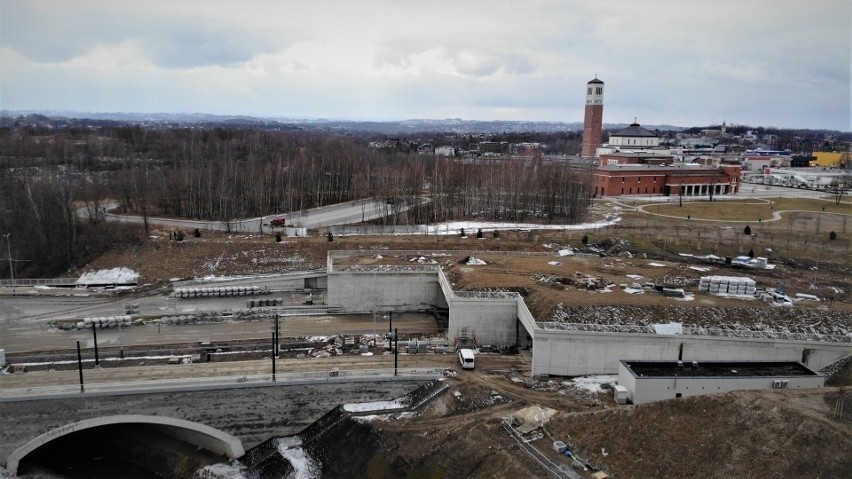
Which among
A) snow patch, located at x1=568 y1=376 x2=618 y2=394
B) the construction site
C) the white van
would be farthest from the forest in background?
snow patch, located at x1=568 y1=376 x2=618 y2=394

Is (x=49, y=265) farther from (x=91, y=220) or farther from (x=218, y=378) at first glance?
(x=218, y=378)

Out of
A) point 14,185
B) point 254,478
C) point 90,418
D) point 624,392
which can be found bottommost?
point 254,478

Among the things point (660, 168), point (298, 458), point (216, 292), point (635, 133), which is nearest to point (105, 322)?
point (216, 292)

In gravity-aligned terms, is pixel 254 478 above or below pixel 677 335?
below

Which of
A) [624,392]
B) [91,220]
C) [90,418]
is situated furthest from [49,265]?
[624,392]


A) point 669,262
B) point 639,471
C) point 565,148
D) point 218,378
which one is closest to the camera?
point 639,471

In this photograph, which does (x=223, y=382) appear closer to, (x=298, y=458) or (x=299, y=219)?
(x=298, y=458)

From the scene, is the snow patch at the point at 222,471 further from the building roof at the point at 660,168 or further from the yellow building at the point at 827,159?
the yellow building at the point at 827,159

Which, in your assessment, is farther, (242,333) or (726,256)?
(726,256)
